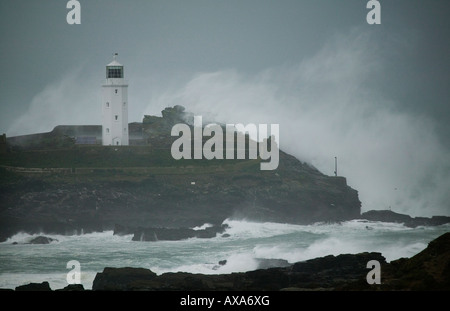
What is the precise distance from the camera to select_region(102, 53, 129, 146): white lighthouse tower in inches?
3063

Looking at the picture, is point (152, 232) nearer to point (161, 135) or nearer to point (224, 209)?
point (224, 209)

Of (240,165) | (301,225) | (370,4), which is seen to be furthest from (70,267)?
(370,4)

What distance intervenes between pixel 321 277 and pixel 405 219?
2468cm

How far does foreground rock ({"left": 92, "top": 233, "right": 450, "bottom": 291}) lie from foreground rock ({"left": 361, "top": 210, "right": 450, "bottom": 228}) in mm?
21717

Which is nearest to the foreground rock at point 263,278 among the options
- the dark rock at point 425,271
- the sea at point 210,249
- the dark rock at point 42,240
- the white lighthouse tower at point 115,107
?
the dark rock at point 425,271

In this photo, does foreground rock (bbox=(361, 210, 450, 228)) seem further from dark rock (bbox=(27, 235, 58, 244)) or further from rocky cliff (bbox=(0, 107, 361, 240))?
dark rock (bbox=(27, 235, 58, 244))

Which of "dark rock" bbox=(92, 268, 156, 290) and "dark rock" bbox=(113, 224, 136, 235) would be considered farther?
"dark rock" bbox=(113, 224, 136, 235)

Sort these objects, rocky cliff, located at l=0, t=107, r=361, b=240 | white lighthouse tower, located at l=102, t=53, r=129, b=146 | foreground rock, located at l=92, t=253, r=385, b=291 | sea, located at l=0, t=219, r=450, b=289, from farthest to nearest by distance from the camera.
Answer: white lighthouse tower, located at l=102, t=53, r=129, b=146, rocky cliff, located at l=0, t=107, r=361, b=240, sea, located at l=0, t=219, r=450, b=289, foreground rock, located at l=92, t=253, r=385, b=291

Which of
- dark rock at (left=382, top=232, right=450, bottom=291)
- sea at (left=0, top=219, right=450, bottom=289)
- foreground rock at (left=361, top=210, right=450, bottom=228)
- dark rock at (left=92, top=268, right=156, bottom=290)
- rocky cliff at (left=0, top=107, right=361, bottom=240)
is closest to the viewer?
dark rock at (left=382, top=232, right=450, bottom=291)

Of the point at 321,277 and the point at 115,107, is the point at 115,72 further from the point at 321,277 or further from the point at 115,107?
the point at 321,277

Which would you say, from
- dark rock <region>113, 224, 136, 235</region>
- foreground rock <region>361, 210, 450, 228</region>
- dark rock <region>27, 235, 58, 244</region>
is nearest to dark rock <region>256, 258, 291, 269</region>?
dark rock <region>113, 224, 136, 235</region>

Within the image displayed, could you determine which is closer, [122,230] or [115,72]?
[122,230]

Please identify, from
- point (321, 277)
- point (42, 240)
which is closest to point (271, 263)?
point (321, 277)

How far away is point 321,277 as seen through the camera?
4831 cm
